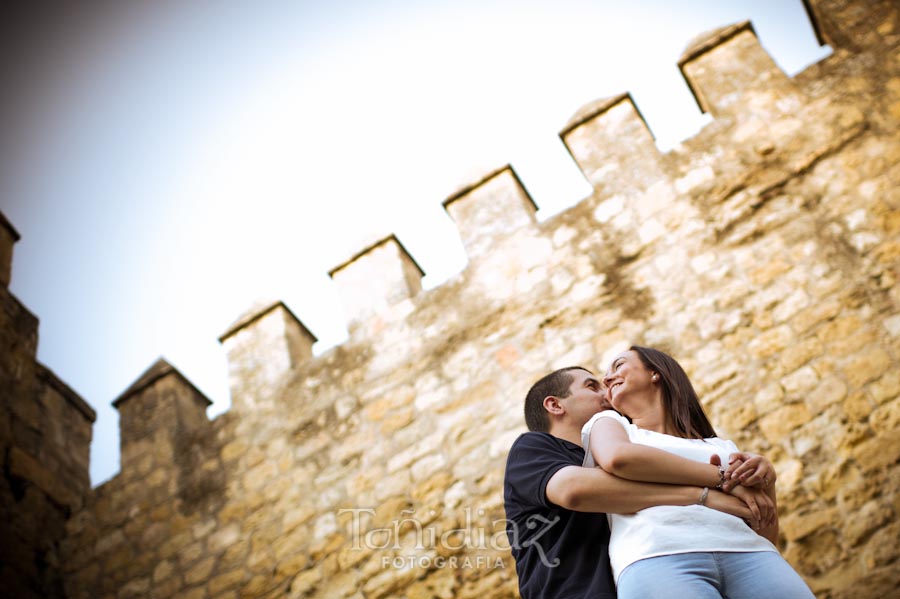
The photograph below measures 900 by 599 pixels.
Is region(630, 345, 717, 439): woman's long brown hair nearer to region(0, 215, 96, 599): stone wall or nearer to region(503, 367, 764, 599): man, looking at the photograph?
region(503, 367, 764, 599): man

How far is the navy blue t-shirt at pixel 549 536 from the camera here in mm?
1681

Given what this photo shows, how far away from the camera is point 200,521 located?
433 centimetres

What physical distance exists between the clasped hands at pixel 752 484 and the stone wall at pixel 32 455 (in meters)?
3.91

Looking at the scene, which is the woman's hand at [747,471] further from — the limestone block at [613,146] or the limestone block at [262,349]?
the limestone block at [262,349]

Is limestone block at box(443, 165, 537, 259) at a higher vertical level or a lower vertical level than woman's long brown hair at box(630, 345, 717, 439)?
higher

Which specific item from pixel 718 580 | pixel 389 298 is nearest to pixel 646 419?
pixel 718 580

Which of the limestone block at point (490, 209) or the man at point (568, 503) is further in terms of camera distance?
the limestone block at point (490, 209)

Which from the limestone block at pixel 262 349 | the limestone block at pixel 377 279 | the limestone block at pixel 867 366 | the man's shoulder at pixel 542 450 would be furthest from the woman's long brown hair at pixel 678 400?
the limestone block at pixel 262 349

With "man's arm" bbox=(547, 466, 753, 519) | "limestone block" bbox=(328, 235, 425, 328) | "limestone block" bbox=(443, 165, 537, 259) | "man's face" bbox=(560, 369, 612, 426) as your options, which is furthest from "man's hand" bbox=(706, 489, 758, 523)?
"limestone block" bbox=(328, 235, 425, 328)

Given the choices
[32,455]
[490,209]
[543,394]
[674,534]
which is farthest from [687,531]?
[32,455]

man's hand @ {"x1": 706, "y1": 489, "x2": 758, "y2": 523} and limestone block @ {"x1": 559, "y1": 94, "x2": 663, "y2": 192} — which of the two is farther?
limestone block @ {"x1": 559, "y1": 94, "x2": 663, "y2": 192}

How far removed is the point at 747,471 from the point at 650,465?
23 cm

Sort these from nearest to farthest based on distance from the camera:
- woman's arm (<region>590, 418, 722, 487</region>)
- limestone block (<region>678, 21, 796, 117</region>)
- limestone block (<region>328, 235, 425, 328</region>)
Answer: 1. woman's arm (<region>590, 418, 722, 487</region>)
2. limestone block (<region>678, 21, 796, 117</region>)
3. limestone block (<region>328, 235, 425, 328</region>)

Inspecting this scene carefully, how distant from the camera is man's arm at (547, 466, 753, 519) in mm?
1637
